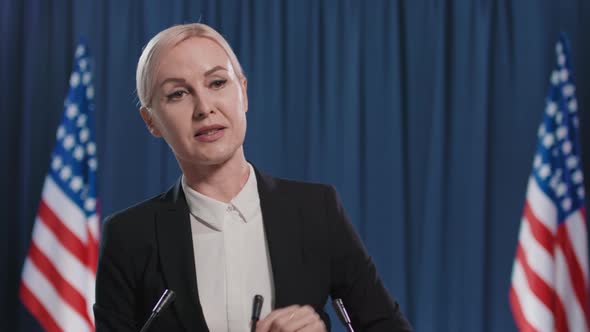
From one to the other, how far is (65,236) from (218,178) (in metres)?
2.56

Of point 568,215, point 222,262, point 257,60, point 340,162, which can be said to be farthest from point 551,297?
point 222,262

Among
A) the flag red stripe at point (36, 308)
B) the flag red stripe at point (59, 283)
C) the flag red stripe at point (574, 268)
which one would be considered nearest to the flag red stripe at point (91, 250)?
the flag red stripe at point (59, 283)

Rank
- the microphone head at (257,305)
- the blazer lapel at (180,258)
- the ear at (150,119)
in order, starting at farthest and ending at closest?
the ear at (150,119), the blazer lapel at (180,258), the microphone head at (257,305)

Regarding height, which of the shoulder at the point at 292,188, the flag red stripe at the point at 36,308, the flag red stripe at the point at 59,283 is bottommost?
the flag red stripe at the point at 36,308

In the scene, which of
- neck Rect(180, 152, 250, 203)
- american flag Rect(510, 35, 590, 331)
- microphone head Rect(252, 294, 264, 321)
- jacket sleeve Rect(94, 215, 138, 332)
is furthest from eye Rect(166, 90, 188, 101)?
american flag Rect(510, 35, 590, 331)

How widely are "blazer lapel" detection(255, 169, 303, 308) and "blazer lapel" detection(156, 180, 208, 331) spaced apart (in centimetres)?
13

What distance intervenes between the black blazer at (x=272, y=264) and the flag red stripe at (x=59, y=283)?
248 cm

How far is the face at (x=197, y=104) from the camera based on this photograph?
3.52ft

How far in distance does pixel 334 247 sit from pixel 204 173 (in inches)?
9.9

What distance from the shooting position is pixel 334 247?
116 cm

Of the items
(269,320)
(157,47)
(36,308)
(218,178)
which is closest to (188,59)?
(157,47)

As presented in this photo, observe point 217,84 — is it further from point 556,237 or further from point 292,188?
point 556,237

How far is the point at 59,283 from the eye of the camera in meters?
3.48

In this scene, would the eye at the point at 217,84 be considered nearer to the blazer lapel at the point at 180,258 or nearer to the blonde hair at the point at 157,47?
the blonde hair at the point at 157,47
